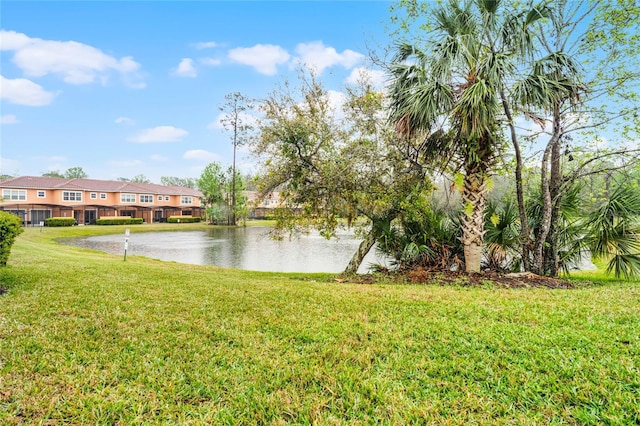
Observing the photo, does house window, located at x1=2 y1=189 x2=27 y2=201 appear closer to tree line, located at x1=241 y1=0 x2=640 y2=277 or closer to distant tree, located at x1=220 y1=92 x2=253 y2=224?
distant tree, located at x1=220 y1=92 x2=253 y2=224

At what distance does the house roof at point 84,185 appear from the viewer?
35.6m

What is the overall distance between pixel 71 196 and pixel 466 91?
4549 centimetres

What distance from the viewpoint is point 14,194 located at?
3456 centimetres

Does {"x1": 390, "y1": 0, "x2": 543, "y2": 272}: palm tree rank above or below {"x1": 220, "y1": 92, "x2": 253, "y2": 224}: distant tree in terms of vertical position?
below

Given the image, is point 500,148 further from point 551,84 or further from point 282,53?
point 282,53

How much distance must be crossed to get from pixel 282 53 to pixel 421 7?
5.16 metres

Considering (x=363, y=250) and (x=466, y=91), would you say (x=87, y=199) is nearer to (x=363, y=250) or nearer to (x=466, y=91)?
(x=363, y=250)

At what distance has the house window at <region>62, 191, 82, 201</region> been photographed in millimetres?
37312

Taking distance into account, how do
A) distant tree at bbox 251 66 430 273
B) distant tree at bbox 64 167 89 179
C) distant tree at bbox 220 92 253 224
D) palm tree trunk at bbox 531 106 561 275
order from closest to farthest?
palm tree trunk at bbox 531 106 561 275
distant tree at bbox 251 66 430 273
distant tree at bbox 220 92 253 224
distant tree at bbox 64 167 89 179

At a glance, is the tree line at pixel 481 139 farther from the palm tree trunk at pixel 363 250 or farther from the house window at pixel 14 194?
the house window at pixel 14 194

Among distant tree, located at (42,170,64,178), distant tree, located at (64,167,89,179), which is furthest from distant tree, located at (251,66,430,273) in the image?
distant tree, located at (64,167,89,179)

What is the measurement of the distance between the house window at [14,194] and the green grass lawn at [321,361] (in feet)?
136

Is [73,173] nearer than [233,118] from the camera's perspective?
No

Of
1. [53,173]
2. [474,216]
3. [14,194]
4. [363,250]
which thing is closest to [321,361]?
[474,216]
